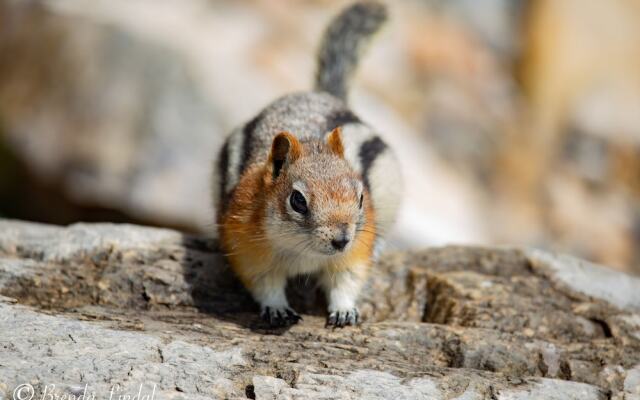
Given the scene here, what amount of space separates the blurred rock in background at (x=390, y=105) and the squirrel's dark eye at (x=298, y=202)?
4136 millimetres

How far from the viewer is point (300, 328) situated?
5445mm

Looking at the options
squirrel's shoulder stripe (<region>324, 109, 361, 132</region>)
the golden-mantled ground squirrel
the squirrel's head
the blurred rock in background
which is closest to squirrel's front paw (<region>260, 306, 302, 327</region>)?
the golden-mantled ground squirrel

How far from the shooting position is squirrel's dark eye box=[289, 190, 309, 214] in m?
5.21

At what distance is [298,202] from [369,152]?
1297 mm

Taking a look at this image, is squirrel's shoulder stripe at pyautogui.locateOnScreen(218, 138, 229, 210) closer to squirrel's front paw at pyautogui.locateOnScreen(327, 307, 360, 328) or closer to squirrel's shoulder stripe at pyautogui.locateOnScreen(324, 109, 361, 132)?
squirrel's shoulder stripe at pyautogui.locateOnScreen(324, 109, 361, 132)

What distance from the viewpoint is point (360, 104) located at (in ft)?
42.9

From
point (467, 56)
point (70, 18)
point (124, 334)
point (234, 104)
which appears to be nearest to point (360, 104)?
point (234, 104)

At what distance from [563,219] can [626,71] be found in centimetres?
298

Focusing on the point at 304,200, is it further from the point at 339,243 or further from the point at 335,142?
the point at 335,142

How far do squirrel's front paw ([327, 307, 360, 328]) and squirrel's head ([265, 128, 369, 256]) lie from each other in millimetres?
514

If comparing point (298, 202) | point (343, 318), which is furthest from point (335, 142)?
point (343, 318)

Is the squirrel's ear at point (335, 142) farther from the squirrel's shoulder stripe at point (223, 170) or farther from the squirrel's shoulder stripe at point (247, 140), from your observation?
the squirrel's shoulder stripe at point (223, 170)

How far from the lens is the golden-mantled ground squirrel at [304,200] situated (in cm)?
521

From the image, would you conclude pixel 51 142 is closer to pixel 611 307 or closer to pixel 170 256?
pixel 170 256
